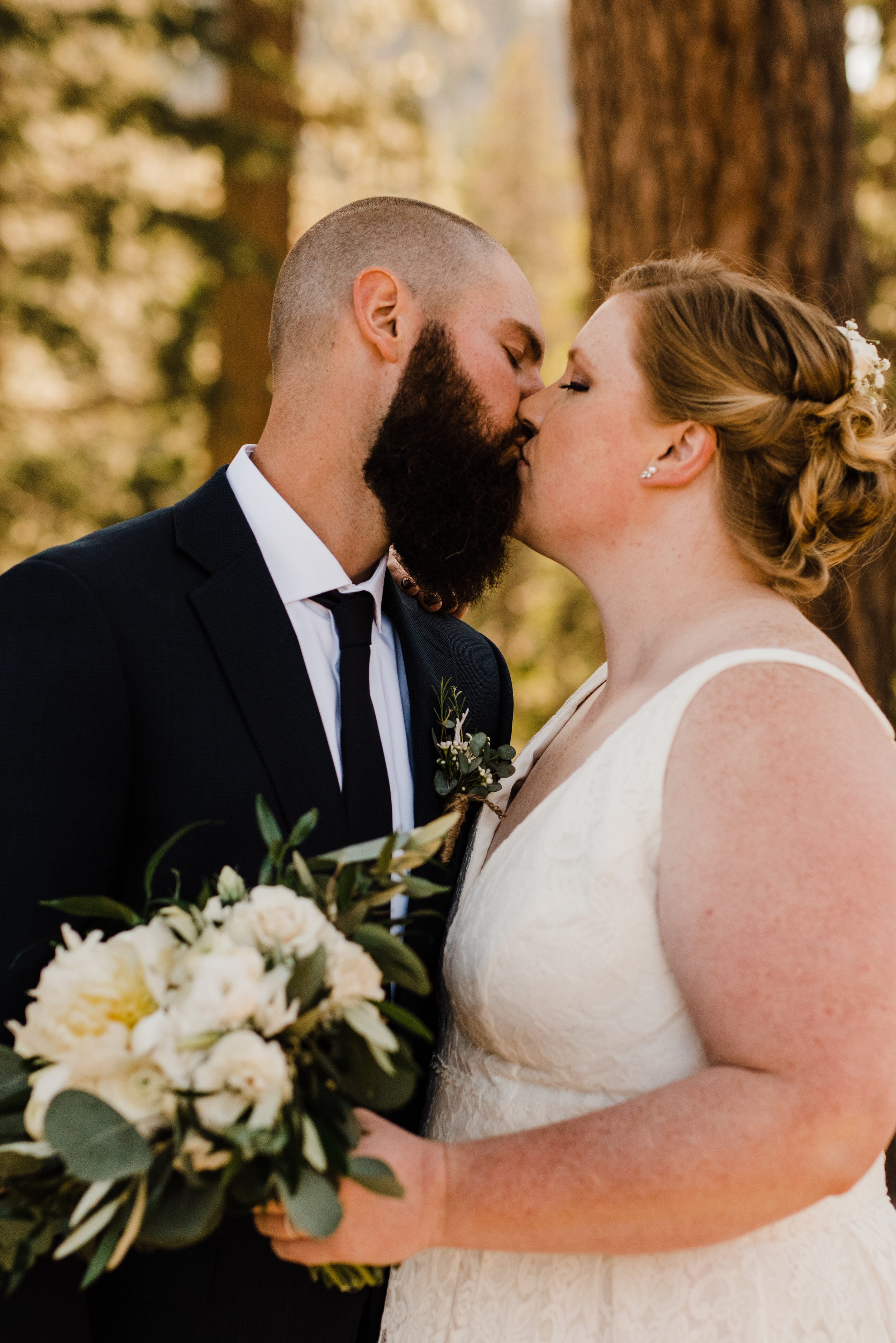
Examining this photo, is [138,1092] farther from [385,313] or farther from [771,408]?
[385,313]

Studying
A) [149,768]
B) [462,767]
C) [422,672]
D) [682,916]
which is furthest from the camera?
[422,672]

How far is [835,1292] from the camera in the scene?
1959mm

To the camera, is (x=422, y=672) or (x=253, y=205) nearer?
(x=422, y=672)

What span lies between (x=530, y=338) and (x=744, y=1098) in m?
2.01

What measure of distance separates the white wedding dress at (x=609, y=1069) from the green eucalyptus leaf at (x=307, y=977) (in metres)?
0.67

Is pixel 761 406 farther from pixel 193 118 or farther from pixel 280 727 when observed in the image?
pixel 193 118

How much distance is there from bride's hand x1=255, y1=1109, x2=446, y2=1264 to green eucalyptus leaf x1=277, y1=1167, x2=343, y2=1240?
14 centimetres

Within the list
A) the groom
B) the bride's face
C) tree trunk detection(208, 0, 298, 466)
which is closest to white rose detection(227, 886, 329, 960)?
the groom

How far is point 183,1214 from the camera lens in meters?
1.43

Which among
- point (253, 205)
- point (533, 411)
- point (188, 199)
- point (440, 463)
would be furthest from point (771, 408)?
point (188, 199)

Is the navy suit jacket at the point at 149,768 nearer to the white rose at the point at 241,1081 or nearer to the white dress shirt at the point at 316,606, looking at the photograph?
the white dress shirt at the point at 316,606

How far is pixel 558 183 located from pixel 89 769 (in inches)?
1163

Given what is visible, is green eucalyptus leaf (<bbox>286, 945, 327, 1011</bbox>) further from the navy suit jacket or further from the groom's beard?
the groom's beard

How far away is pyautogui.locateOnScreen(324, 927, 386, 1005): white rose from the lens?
1467 mm
